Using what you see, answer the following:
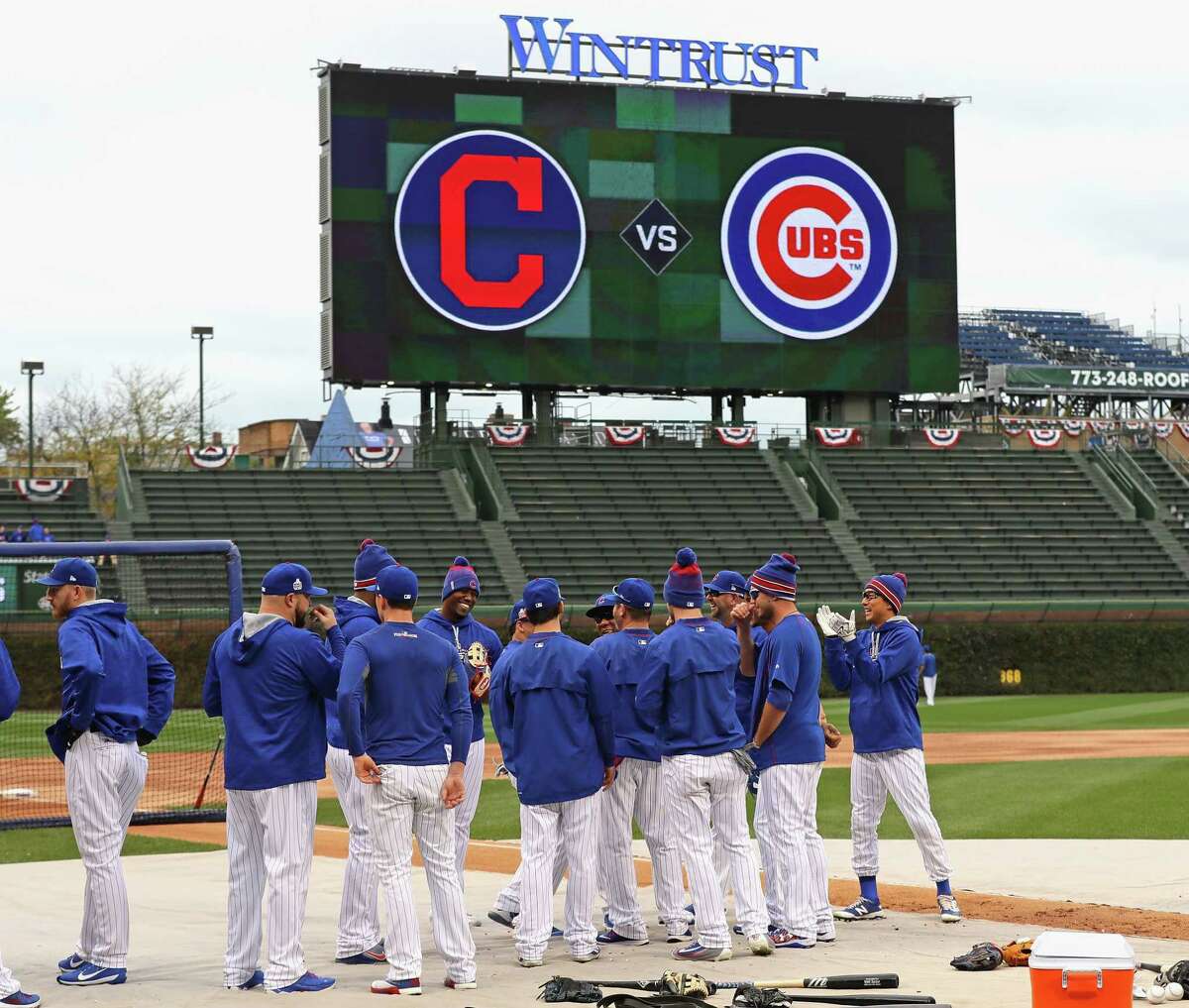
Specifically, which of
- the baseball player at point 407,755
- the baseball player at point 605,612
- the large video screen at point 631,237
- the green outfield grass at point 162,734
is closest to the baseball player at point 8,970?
the baseball player at point 407,755

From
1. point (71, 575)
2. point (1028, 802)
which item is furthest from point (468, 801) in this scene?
point (1028, 802)

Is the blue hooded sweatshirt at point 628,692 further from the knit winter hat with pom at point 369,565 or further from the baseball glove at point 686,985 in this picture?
the baseball glove at point 686,985

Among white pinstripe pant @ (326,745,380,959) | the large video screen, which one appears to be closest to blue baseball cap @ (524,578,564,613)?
white pinstripe pant @ (326,745,380,959)

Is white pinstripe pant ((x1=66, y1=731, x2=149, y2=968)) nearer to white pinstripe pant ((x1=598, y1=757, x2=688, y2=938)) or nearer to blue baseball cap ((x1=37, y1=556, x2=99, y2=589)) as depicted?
blue baseball cap ((x1=37, y1=556, x2=99, y2=589))

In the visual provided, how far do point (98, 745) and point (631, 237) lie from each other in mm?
35077

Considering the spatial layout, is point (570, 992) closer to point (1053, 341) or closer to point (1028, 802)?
point (1028, 802)

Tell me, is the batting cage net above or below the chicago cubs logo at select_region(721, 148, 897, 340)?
below

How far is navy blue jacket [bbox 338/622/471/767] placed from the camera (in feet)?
30.8

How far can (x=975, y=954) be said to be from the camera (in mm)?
9422

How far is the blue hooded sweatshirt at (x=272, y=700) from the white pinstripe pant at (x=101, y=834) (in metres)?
0.68

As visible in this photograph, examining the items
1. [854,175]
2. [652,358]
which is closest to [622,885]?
[652,358]

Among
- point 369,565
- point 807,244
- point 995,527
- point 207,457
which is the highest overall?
point 807,244

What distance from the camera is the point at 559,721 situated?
A: 10211 mm

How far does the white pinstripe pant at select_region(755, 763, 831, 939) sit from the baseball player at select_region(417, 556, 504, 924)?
1.85 m
